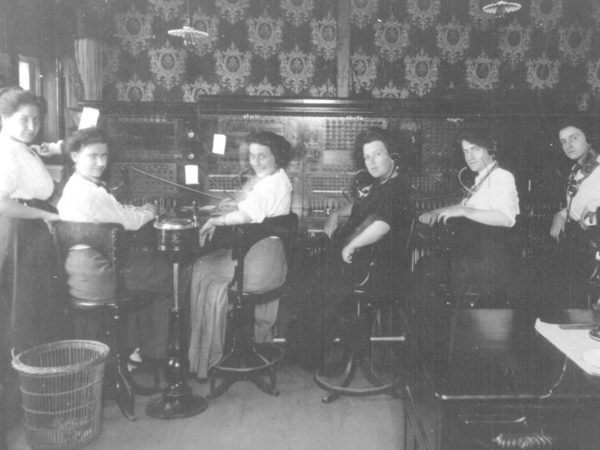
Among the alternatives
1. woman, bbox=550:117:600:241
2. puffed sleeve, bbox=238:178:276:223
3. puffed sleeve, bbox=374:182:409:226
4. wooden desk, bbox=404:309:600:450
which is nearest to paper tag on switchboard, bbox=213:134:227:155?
puffed sleeve, bbox=238:178:276:223

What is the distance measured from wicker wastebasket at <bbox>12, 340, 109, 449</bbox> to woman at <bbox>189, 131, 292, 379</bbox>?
2.59ft

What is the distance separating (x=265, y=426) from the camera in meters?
2.95

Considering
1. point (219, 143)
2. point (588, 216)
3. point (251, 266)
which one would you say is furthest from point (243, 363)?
point (588, 216)

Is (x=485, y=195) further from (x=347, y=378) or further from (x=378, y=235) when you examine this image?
(x=347, y=378)

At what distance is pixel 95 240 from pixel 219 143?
2.18 meters

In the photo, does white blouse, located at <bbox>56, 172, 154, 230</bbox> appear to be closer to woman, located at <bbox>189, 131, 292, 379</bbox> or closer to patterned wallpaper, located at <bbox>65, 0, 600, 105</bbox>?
woman, located at <bbox>189, 131, 292, 379</bbox>

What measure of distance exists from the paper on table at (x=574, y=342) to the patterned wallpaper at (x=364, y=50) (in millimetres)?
4188

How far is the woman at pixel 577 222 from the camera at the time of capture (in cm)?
386

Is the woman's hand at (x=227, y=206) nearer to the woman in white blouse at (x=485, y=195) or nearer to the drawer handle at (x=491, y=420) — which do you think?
Answer: the woman in white blouse at (x=485, y=195)

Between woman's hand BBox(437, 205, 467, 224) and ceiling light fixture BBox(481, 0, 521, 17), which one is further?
ceiling light fixture BBox(481, 0, 521, 17)

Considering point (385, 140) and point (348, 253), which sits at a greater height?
point (385, 140)

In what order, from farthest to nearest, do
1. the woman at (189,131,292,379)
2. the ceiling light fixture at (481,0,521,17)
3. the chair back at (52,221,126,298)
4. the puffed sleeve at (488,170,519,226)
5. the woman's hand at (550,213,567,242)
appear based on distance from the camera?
the ceiling light fixture at (481,0,521,17)
the woman's hand at (550,213,567,242)
the puffed sleeve at (488,170,519,226)
the woman at (189,131,292,379)
the chair back at (52,221,126,298)

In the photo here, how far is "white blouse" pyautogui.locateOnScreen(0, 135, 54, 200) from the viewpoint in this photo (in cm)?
297

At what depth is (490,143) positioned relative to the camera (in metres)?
3.83
